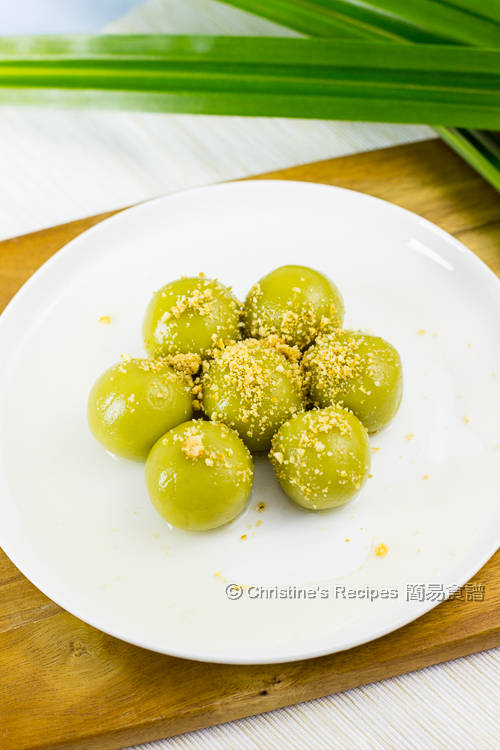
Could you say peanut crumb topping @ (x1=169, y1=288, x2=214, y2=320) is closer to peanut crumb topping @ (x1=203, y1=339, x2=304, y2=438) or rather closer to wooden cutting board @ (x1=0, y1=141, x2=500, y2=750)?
peanut crumb topping @ (x1=203, y1=339, x2=304, y2=438)

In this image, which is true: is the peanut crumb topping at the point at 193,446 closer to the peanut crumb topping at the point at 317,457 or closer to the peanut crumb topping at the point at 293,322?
the peanut crumb topping at the point at 317,457

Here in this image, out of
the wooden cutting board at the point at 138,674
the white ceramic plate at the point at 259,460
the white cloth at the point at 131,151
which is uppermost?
the white cloth at the point at 131,151

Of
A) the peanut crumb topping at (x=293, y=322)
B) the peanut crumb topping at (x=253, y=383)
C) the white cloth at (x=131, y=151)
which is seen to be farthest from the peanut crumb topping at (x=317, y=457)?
the white cloth at (x=131, y=151)

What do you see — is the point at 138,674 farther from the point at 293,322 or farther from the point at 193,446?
the point at 293,322

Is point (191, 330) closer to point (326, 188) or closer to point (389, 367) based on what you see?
point (389, 367)

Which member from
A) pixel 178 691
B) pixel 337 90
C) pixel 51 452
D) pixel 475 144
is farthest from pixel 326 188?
pixel 178 691

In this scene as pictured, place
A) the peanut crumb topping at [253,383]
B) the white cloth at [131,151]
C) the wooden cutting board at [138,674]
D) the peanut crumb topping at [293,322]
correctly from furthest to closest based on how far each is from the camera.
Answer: the white cloth at [131,151] < the peanut crumb topping at [293,322] < the peanut crumb topping at [253,383] < the wooden cutting board at [138,674]

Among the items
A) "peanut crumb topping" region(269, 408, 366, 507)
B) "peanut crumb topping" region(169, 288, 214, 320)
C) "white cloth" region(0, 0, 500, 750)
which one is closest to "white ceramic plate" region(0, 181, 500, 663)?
"peanut crumb topping" region(269, 408, 366, 507)
